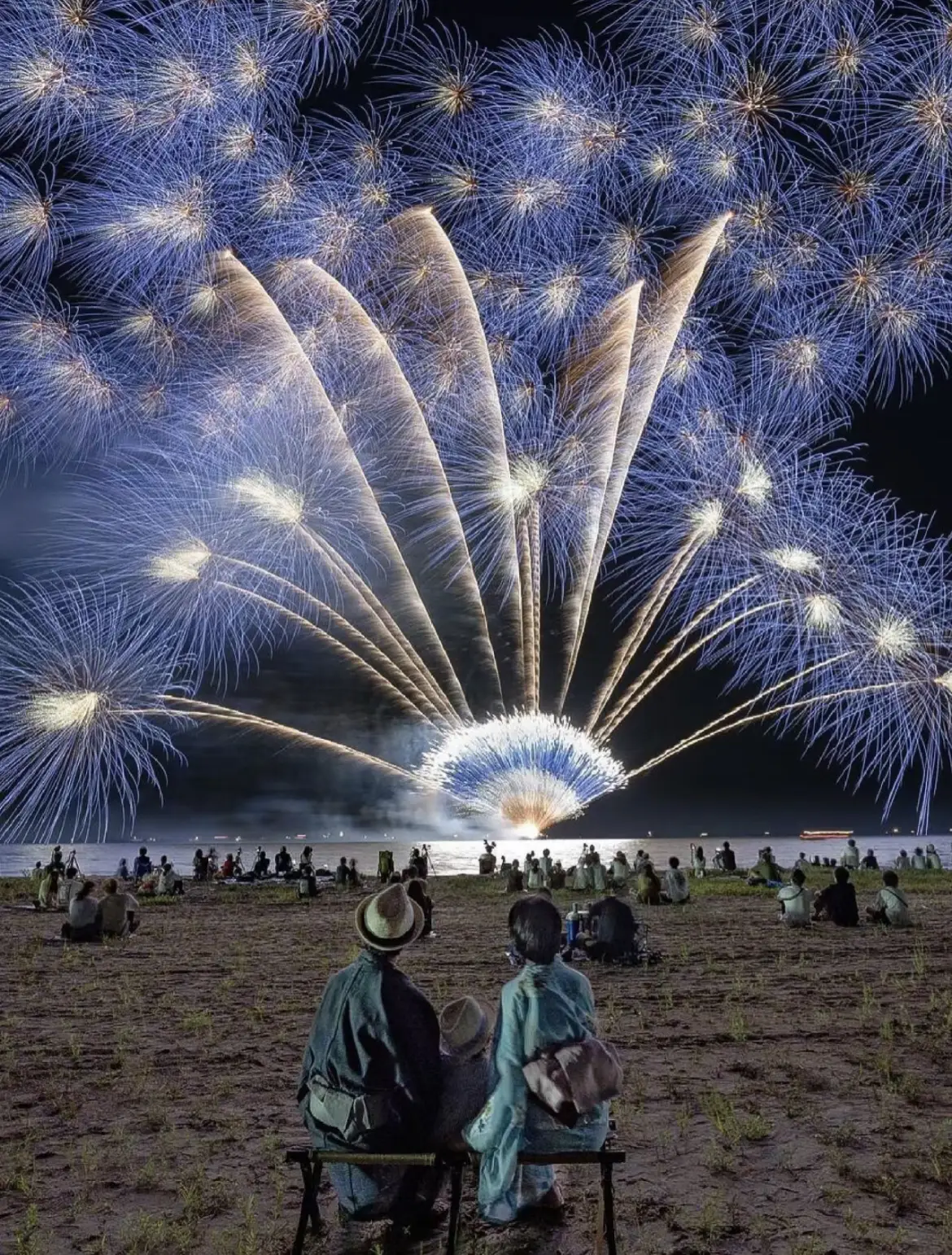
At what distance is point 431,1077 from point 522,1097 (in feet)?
1.70

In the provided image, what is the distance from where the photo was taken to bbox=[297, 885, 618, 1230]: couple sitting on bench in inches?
189

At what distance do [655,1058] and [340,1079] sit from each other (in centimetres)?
469

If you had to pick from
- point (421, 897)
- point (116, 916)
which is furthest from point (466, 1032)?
point (116, 916)

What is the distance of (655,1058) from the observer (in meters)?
8.76

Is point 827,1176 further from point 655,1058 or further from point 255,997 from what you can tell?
point 255,997

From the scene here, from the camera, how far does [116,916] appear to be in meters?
18.0

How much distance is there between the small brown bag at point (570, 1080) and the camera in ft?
15.5

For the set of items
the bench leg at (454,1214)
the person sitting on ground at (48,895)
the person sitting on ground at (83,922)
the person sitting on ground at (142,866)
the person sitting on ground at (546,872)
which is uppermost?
the person sitting on ground at (142,866)

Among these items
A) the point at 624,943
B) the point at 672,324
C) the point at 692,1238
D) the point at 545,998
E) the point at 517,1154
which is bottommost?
the point at 692,1238

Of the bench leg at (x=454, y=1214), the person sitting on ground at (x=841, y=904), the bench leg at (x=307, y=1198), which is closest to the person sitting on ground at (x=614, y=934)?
the person sitting on ground at (x=841, y=904)

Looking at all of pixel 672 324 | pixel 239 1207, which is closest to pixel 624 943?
pixel 239 1207

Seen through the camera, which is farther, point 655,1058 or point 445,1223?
point 655,1058

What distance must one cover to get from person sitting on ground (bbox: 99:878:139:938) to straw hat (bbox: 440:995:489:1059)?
45.7 feet

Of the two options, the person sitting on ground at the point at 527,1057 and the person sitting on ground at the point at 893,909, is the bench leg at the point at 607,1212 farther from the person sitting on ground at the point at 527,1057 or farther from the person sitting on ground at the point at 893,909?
the person sitting on ground at the point at 893,909
